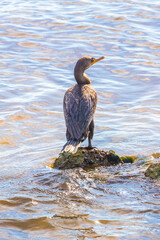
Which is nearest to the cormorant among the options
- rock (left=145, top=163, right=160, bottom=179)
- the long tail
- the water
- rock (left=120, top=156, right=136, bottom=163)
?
the long tail

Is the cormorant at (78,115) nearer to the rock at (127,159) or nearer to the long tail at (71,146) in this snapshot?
the long tail at (71,146)

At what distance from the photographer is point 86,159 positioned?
5.89m

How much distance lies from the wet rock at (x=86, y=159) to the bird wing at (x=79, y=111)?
0.32m

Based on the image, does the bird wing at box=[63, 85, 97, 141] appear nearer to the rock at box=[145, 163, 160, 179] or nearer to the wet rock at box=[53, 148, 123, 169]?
the wet rock at box=[53, 148, 123, 169]

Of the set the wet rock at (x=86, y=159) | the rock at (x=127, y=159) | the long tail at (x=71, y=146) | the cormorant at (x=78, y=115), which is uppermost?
the cormorant at (x=78, y=115)

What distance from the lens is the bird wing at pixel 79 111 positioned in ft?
20.4

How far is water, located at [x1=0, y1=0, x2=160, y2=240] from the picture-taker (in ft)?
14.7

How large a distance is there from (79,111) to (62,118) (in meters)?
2.27

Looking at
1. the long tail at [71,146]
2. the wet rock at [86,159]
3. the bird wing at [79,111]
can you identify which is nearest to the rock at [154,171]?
the wet rock at [86,159]

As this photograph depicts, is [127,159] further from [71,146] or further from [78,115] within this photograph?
[78,115]

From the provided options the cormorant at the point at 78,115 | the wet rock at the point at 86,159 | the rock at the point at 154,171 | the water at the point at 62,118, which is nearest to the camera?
the water at the point at 62,118

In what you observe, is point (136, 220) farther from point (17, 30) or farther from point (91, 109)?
point (17, 30)

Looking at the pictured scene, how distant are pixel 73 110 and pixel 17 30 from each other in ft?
28.8

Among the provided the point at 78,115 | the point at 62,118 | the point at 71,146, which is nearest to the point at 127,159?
the point at 71,146
